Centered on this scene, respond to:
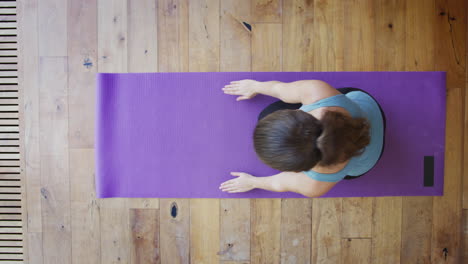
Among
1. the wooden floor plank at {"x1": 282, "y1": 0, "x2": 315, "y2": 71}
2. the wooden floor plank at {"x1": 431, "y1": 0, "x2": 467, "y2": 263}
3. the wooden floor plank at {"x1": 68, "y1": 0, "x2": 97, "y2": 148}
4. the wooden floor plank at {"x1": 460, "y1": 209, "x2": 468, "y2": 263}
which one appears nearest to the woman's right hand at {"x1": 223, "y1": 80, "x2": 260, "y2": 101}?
the wooden floor plank at {"x1": 282, "y1": 0, "x2": 315, "y2": 71}

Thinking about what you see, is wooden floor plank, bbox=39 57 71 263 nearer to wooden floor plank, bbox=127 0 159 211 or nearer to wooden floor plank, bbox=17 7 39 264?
wooden floor plank, bbox=17 7 39 264

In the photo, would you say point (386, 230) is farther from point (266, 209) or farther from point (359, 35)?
point (359, 35)

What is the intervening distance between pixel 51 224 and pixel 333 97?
1.47 meters

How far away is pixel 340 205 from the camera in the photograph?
4.42 ft

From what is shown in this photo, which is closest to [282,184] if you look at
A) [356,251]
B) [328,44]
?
[356,251]

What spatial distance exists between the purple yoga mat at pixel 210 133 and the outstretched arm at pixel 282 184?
44 millimetres

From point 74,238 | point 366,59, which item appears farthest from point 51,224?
point 366,59

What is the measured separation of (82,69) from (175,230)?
93cm

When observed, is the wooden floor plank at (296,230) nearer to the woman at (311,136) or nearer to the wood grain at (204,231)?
the woman at (311,136)

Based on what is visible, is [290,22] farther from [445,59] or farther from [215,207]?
[215,207]

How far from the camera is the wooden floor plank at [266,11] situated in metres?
1.32

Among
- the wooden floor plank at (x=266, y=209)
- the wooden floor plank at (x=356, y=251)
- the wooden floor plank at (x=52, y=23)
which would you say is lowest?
the wooden floor plank at (x=356, y=251)

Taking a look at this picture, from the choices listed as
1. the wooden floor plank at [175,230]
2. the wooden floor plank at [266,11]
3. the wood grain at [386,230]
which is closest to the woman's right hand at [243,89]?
the wooden floor plank at [266,11]

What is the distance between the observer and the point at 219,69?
1.33 meters
